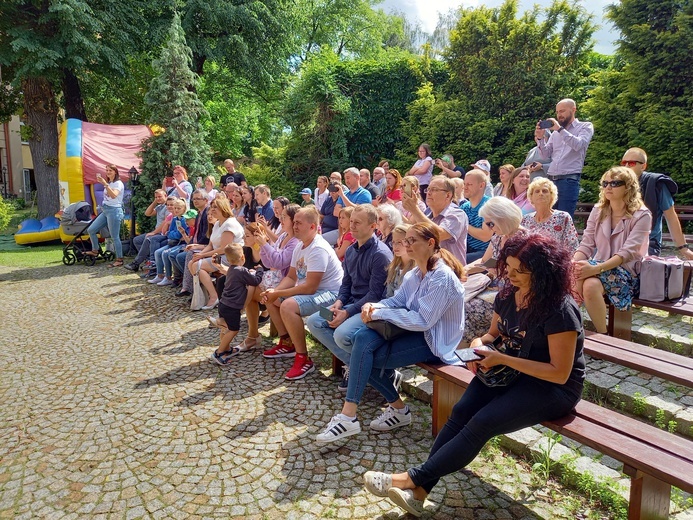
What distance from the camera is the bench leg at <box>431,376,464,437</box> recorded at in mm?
3373

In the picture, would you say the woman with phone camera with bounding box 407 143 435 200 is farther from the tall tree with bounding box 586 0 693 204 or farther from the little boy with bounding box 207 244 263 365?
the little boy with bounding box 207 244 263 365

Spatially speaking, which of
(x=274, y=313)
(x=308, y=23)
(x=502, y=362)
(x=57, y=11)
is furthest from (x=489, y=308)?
(x=308, y=23)

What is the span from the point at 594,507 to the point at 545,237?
Answer: 1565 mm

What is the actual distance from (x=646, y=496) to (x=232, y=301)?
386 centimetres

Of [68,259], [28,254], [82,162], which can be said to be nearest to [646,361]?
[68,259]

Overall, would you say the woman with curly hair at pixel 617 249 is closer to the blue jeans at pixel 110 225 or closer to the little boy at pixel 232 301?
the little boy at pixel 232 301

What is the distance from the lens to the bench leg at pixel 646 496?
226cm

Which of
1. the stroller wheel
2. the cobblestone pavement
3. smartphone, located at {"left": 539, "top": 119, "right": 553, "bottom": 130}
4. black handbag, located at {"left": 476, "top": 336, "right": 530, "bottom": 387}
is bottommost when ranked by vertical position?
the cobblestone pavement

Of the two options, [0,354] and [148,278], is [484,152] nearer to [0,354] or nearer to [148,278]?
[148,278]

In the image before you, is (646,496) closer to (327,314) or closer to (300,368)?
Result: (327,314)

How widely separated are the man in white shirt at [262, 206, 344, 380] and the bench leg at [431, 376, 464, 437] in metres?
1.53

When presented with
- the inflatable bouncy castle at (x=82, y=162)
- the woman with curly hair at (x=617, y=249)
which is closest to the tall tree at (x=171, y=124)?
the inflatable bouncy castle at (x=82, y=162)

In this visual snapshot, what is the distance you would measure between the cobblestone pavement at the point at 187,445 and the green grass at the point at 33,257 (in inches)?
245

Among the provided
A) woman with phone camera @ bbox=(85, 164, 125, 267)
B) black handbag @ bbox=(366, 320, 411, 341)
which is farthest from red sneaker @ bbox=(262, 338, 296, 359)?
woman with phone camera @ bbox=(85, 164, 125, 267)
